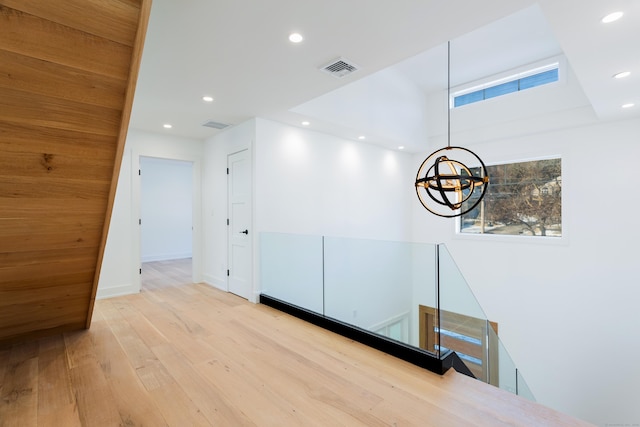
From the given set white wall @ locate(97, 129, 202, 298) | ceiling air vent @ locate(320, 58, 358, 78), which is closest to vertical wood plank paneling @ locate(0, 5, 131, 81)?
ceiling air vent @ locate(320, 58, 358, 78)

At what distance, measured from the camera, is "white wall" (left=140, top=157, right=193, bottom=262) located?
7.82 meters

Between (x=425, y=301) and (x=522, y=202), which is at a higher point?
(x=522, y=202)

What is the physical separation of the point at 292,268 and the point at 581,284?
484 centimetres

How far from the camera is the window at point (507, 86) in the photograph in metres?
5.48

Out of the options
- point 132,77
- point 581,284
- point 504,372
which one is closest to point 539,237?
point 581,284

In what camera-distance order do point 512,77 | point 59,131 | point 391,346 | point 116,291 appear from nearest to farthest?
point 59,131 → point 391,346 → point 116,291 → point 512,77

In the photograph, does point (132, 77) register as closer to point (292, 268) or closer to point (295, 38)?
point (295, 38)

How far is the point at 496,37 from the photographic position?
495 centimetres

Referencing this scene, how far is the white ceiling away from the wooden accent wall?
2.48 feet

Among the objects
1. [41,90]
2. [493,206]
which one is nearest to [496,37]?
[493,206]

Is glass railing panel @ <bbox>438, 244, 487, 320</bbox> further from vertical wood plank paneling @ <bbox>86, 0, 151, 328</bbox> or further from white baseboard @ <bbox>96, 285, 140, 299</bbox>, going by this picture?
white baseboard @ <bbox>96, 285, 140, 299</bbox>

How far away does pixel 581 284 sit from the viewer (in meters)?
5.02

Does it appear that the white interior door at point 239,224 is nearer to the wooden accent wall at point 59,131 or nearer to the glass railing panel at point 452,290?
the wooden accent wall at point 59,131

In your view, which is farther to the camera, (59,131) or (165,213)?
(165,213)
